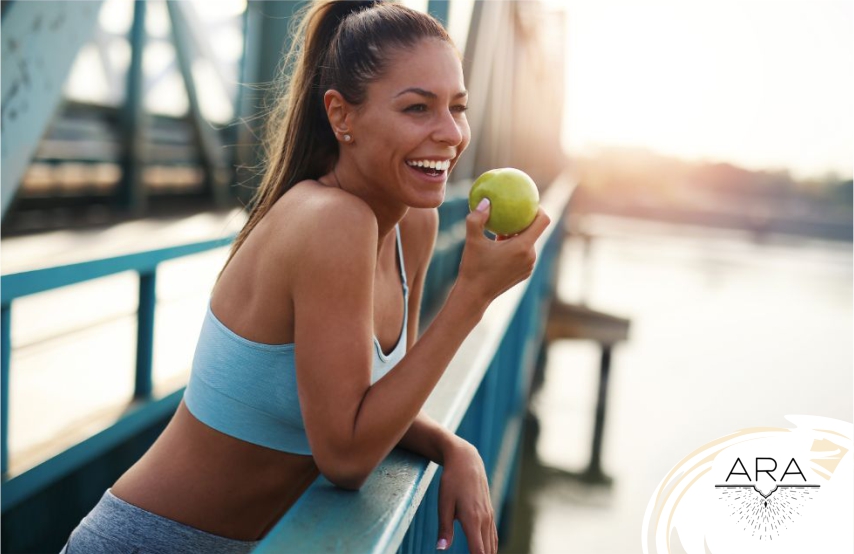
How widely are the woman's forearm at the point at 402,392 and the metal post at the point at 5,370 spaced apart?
1.13 metres

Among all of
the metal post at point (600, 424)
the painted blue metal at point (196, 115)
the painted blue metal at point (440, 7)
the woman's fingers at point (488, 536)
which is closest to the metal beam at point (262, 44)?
the painted blue metal at point (196, 115)

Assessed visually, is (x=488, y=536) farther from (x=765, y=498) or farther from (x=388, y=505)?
(x=765, y=498)

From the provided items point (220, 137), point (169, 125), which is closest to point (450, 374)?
point (220, 137)

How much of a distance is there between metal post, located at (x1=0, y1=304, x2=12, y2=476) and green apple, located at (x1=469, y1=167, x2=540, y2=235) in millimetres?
1199

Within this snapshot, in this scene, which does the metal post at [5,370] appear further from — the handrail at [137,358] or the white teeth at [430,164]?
the white teeth at [430,164]

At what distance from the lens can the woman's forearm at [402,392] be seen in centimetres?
126

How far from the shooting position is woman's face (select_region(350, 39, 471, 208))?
1429 mm

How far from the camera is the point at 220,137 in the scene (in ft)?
27.9

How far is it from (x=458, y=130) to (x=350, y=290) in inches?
15.5

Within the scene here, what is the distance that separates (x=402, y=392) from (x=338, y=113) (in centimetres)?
54

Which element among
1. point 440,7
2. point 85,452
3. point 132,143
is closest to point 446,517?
point 85,452

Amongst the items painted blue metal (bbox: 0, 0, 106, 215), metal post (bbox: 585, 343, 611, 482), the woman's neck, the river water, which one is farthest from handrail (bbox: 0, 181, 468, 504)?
metal post (bbox: 585, 343, 611, 482)

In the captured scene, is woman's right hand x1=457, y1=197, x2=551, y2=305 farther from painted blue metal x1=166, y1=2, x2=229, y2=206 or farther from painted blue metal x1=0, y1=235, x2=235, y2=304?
painted blue metal x1=166, y1=2, x2=229, y2=206

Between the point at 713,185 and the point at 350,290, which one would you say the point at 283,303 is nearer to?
the point at 350,290
